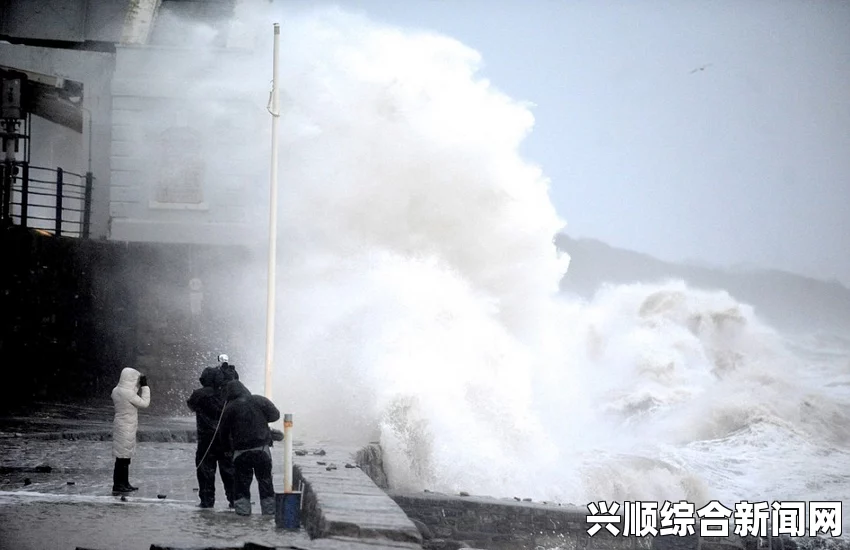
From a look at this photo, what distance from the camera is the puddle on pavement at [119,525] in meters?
6.57

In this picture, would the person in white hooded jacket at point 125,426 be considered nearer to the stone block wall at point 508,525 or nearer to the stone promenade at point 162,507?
the stone promenade at point 162,507

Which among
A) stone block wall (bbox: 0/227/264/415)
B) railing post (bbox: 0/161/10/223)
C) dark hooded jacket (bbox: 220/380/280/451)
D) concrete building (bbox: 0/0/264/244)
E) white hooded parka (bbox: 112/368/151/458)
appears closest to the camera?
dark hooded jacket (bbox: 220/380/280/451)

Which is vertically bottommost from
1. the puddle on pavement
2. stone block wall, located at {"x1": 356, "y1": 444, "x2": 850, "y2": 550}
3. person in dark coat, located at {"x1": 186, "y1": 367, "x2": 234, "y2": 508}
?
stone block wall, located at {"x1": 356, "y1": 444, "x2": 850, "y2": 550}

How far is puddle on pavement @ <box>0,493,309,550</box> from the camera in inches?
259

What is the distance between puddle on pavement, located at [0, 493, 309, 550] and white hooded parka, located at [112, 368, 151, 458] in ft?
1.51

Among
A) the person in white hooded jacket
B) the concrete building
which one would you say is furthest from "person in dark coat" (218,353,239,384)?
the concrete building

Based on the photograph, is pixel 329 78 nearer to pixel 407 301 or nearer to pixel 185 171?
pixel 185 171

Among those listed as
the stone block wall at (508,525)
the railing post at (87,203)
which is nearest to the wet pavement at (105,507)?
the stone block wall at (508,525)

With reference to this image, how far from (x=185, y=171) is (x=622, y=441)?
39.5 feet

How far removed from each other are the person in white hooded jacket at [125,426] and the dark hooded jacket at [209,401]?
0.73m

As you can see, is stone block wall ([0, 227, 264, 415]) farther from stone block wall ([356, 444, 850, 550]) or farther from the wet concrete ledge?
the wet concrete ledge

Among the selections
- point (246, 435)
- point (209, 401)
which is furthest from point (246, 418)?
point (209, 401)

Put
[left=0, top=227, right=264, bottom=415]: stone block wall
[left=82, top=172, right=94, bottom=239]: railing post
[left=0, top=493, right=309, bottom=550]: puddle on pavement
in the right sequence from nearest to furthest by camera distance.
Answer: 1. [left=0, top=493, right=309, bottom=550]: puddle on pavement
2. [left=0, top=227, right=264, bottom=415]: stone block wall
3. [left=82, top=172, right=94, bottom=239]: railing post

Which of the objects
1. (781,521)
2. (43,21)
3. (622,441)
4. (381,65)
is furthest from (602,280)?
(781,521)
